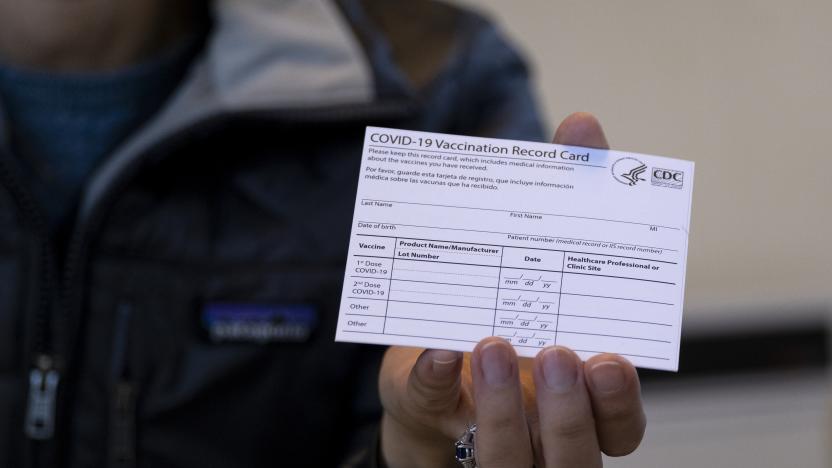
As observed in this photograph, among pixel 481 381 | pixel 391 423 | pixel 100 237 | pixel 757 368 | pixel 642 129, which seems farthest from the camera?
pixel 642 129

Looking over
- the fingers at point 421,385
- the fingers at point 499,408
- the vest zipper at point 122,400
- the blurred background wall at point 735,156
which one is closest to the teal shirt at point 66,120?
the vest zipper at point 122,400

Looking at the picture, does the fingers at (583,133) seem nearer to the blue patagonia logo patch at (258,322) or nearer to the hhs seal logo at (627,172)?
the hhs seal logo at (627,172)

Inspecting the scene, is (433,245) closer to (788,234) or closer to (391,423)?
(391,423)

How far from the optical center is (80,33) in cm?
97

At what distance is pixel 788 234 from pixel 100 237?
5.07 feet

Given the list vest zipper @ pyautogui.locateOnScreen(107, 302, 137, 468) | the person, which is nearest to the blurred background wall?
the person

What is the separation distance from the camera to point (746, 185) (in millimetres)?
1879

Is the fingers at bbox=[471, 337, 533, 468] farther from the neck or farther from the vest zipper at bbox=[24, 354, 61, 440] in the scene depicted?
the neck

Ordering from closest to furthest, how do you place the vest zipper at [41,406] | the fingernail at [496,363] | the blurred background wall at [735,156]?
the fingernail at [496,363] < the vest zipper at [41,406] < the blurred background wall at [735,156]

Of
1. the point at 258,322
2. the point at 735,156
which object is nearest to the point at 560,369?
the point at 258,322

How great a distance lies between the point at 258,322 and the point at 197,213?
0.44ft

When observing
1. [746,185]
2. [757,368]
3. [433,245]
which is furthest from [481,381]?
[746,185]

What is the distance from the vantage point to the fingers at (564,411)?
57cm

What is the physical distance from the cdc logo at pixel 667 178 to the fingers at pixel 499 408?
0.17m
